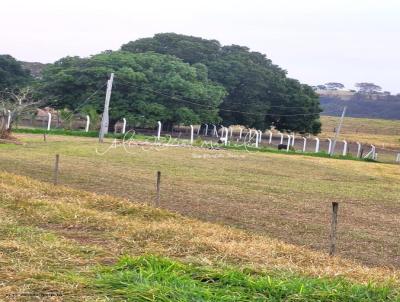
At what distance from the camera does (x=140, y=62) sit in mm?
49656

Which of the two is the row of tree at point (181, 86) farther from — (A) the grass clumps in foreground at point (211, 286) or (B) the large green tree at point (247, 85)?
(A) the grass clumps in foreground at point (211, 286)

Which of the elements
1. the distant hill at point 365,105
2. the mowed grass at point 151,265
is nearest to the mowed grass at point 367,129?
the distant hill at point 365,105

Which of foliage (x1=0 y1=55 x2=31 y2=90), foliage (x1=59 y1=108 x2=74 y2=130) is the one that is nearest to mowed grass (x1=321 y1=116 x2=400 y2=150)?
foliage (x1=0 y1=55 x2=31 y2=90)

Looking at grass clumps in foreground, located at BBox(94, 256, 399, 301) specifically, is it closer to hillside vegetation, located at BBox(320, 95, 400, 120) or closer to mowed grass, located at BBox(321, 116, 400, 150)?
mowed grass, located at BBox(321, 116, 400, 150)

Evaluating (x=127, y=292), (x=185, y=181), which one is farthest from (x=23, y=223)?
(x=185, y=181)

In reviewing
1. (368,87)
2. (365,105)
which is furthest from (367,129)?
(368,87)

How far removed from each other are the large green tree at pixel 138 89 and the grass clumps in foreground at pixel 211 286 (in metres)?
40.5

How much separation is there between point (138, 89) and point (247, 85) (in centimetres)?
1332

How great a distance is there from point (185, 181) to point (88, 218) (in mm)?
9178

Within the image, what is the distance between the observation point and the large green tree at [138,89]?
46062 millimetres

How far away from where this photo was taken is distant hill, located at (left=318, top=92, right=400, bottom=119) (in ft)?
391

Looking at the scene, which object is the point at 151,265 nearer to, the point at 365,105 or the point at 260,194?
the point at 260,194

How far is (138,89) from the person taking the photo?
154 feet

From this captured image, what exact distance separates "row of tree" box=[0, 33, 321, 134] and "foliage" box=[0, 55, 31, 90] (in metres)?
0.10
